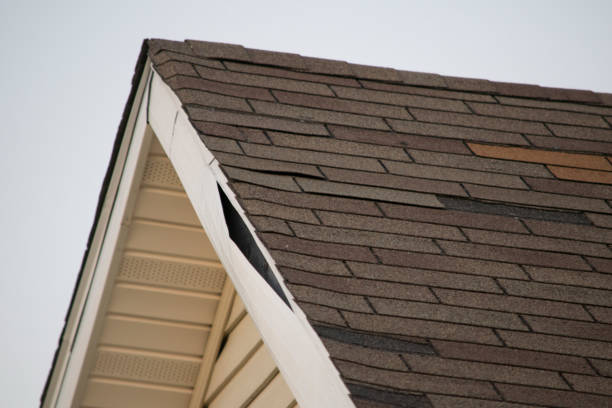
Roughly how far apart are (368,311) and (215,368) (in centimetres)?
283

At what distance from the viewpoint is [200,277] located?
5.56 m

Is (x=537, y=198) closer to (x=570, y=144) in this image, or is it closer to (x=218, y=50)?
(x=570, y=144)

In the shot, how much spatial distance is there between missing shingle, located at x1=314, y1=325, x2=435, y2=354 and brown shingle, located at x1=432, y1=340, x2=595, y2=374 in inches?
2.8

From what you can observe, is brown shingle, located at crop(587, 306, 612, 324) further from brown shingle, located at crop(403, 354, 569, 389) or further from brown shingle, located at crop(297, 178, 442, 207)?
brown shingle, located at crop(297, 178, 442, 207)

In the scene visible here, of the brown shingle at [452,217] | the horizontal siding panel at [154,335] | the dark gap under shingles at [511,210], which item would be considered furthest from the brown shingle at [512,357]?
the horizontal siding panel at [154,335]

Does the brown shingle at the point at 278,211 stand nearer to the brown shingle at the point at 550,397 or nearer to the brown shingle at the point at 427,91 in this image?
the brown shingle at the point at 550,397

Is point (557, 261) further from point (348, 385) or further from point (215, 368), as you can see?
point (215, 368)

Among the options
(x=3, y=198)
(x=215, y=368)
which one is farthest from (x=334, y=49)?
(x=215, y=368)

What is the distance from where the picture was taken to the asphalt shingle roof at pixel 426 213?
2990 millimetres

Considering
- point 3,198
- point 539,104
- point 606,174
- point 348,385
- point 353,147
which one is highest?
point 3,198

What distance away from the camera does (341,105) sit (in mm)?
4570

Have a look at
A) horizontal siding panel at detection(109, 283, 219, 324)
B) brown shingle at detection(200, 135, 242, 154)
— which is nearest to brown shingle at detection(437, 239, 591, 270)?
brown shingle at detection(200, 135, 242, 154)

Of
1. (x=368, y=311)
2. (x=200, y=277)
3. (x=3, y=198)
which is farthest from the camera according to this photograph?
(x=3, y=198)

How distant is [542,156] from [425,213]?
955mm
